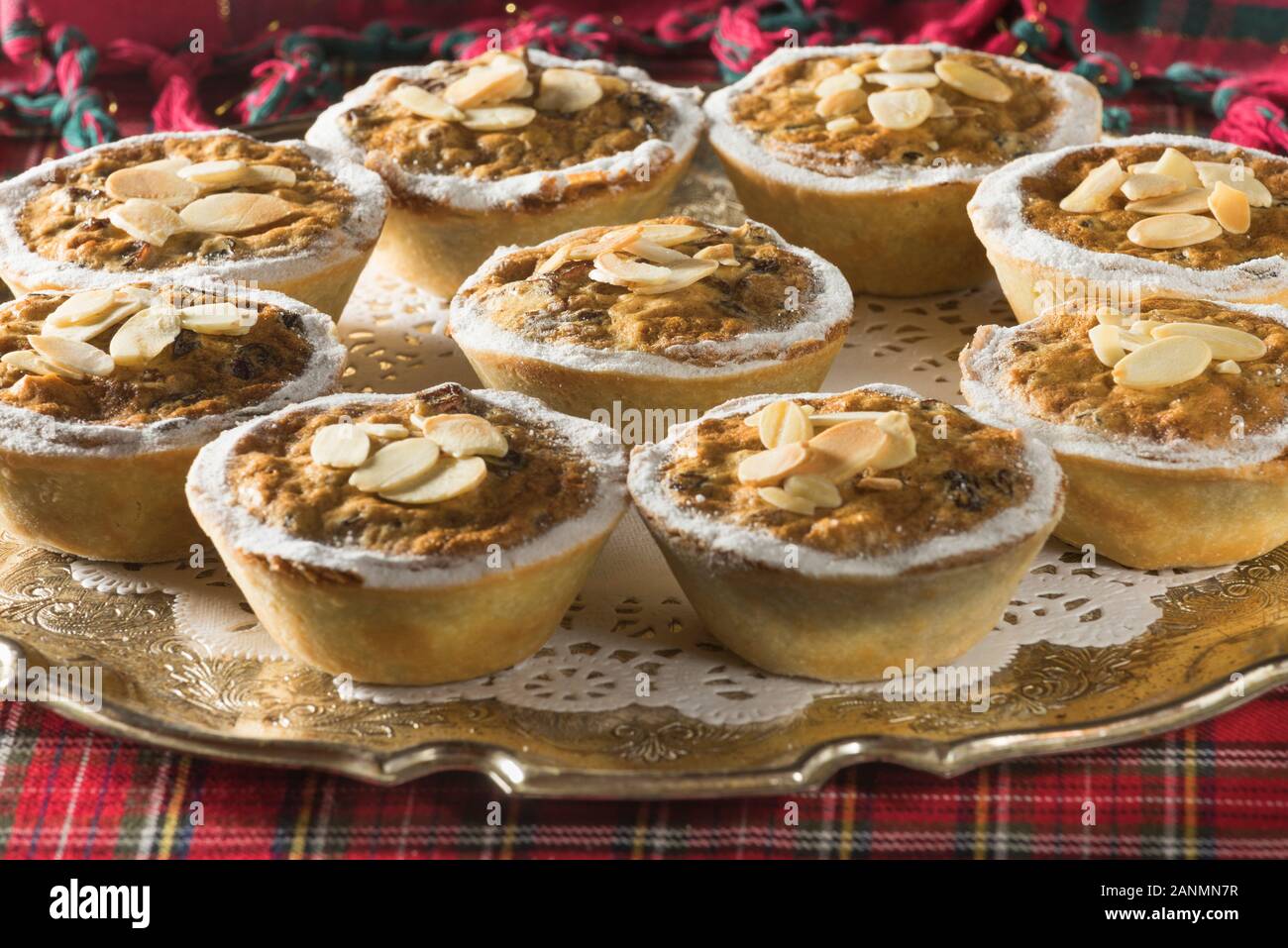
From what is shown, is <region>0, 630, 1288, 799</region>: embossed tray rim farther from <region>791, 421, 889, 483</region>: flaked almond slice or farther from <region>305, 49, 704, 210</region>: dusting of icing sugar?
<region>305, 49, 704, 210</region>: dusting of icing sugar

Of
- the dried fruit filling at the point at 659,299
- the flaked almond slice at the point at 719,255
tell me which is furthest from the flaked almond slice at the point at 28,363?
the flaked almond slice at the point at 719,255

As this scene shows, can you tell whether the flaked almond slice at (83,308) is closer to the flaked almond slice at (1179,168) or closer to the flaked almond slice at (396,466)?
the flaked almond slice at (396,466)

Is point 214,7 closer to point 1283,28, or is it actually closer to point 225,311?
point 225,311

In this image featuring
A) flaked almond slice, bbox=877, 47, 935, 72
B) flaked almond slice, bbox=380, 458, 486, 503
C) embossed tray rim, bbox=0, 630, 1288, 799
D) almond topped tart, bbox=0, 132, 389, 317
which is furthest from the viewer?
flaked almond slice, bbox=877, 47, 935, 72

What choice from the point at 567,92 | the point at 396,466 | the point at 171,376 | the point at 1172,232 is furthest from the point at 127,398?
the point at 1172,232

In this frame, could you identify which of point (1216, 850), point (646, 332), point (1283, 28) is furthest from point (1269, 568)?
point (1283, 28)

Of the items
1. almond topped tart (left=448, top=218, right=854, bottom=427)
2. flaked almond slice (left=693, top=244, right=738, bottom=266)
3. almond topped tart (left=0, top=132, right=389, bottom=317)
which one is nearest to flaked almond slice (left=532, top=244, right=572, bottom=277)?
almond topped tart (left=448, top=218, right=854, bottom=427)

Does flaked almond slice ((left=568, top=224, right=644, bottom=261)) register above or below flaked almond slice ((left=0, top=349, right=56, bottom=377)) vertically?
above
